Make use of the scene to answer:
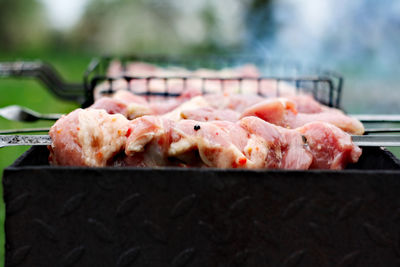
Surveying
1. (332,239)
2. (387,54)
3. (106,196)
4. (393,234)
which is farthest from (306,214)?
(387,54)

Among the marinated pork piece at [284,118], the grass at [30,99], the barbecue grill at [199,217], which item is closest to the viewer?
the barbecue grill at [199,217]

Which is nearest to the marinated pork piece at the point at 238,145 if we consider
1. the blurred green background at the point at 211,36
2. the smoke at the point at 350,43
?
the blurred green background at the point at 211,36

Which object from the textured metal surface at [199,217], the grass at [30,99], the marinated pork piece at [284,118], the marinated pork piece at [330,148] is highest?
the marinated pork piece at [284,118]

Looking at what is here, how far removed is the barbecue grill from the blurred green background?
134 inches

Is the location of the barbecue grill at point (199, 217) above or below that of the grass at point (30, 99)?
above

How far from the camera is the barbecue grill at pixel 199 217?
1.55 m

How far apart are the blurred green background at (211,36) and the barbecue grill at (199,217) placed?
3392 millimetres

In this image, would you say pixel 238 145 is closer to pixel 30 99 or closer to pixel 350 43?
pixel 350 43

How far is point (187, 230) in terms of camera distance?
1.60m

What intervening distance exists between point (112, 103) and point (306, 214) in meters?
1.17

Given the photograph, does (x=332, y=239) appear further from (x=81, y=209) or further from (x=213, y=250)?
(x=81, y=209)

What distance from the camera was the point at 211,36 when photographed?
55.3 feet

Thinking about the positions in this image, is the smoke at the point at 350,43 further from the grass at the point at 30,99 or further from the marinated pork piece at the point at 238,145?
the grass at the point at 30,99

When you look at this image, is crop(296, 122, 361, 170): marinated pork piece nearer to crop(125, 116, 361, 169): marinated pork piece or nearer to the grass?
crop(125, 116, 361, 169): marinated pork piece
